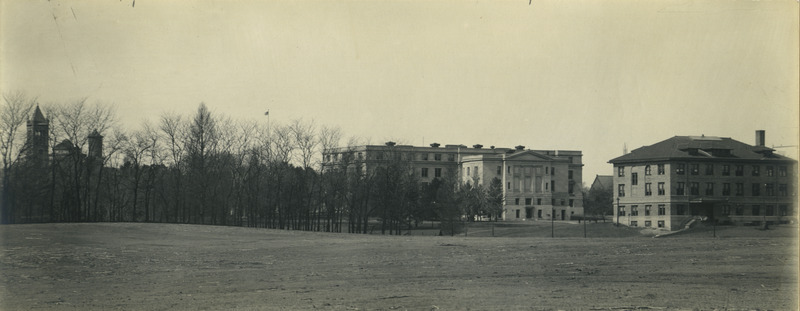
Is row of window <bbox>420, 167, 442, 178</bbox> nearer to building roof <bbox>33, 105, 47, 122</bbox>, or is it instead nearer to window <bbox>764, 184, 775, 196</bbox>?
building roof <bbox>33, 105, 47, 122</bbox>

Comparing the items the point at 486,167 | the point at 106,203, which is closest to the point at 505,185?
the point at 486,167

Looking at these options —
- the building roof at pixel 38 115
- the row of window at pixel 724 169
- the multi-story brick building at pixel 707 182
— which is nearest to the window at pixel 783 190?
the multi-story brick building at pixel 707 182

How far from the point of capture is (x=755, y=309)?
23.2 m

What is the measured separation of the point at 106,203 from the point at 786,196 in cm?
7153

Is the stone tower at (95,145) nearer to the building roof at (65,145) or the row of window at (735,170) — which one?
the building roof at (65,145)

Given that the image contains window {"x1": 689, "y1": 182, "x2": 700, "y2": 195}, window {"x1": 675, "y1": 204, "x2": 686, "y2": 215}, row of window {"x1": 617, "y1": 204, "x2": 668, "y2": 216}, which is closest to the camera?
window {"x1": 689, "y1": 182, "x2": 700, "y2": 195}

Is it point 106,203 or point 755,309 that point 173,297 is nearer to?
point 755,309

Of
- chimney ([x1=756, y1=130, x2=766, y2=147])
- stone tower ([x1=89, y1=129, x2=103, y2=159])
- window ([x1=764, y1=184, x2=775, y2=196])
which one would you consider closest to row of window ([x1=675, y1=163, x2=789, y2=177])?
window ([x1=764, y1=184, x2=775, y2=196])

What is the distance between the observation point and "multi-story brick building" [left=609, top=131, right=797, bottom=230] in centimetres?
3894

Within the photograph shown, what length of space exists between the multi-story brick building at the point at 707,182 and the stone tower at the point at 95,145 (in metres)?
46.7

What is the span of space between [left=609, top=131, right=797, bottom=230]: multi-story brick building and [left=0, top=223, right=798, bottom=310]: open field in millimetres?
2434

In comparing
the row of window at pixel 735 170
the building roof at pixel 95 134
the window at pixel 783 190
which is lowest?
the window at pixel 783 190

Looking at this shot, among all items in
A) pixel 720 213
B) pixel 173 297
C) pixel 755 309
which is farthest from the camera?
pixel 720 213

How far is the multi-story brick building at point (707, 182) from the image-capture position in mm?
38941
